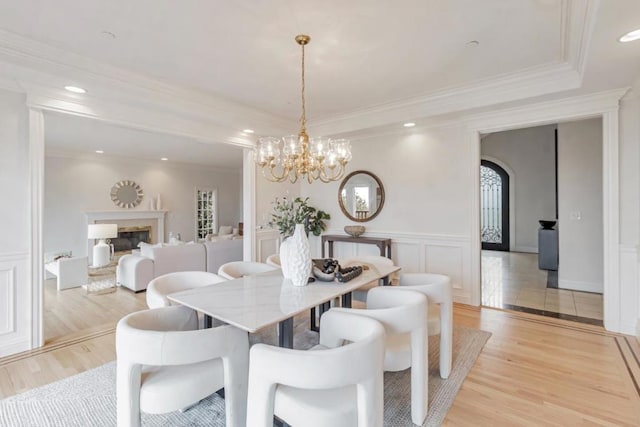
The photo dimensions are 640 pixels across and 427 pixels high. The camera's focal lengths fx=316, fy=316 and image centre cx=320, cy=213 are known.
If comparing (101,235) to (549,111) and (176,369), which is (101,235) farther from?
(549,111)

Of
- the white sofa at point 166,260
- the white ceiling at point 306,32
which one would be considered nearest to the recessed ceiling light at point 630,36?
the white ceiling at point 306,32

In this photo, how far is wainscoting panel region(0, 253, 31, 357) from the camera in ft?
9.23

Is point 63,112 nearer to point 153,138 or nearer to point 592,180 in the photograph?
point 153,138

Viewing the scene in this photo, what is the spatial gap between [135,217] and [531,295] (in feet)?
28.2

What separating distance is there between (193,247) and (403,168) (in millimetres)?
3637

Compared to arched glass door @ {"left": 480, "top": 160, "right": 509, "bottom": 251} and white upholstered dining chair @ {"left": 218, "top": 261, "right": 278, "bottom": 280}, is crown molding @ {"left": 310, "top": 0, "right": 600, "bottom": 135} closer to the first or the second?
white upholstered dining chair @ {"left": 218, "top": 261, "right": 278, "bottom": 280}

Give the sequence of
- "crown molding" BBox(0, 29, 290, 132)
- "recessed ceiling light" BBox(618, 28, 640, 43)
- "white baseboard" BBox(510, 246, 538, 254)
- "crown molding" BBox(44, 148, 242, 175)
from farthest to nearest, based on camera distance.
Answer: "white baseboard" BBox(510, 246, 538, 254) < "crown molding" BBox(44, 148, 242, 175) < "crown molding" BBox(0, 29, 290, 132) < "recessed ceiling light" BBox(618, 28, 640, 43)

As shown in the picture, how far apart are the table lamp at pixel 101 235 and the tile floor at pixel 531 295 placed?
19.4 feet

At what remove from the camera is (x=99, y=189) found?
7508 mm

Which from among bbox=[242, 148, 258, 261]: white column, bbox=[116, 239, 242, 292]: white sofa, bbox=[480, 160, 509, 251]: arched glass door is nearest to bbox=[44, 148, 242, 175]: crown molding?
bbox=[116, 239, 242, 292]: white sofa

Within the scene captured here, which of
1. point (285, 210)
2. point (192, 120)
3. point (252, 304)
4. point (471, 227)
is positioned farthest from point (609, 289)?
point (192, 120)

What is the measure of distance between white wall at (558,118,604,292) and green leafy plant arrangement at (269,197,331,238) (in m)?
3.67

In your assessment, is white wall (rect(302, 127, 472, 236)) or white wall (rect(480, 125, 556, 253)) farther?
white wall (rect(480, 125, 556, 253))

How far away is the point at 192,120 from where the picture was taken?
4.00 m
